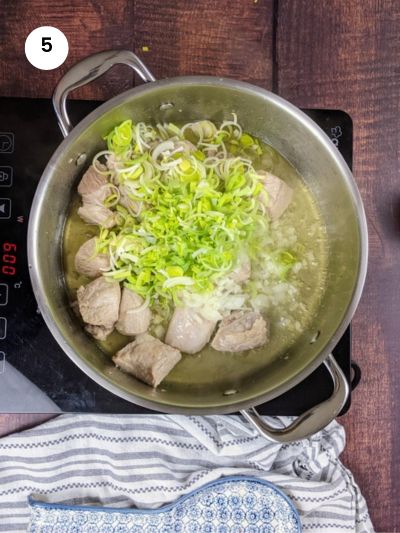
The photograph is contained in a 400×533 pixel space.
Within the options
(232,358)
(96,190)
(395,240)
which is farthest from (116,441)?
(395,240)

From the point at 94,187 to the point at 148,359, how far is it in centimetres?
44

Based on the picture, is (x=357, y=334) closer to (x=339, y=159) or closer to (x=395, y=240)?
(x=395, y=240)

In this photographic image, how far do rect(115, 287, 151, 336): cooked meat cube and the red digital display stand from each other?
0.29 metres

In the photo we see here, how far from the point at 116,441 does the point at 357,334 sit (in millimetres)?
727

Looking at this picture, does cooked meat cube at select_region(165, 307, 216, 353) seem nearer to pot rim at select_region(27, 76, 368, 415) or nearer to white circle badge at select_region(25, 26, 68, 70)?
pot rim at select_region(27, 76, 368, 415)

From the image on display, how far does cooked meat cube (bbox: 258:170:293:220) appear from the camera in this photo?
1.54m

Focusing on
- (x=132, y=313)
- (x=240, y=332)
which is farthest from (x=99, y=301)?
(x=240, y=332)

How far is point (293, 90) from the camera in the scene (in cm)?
172

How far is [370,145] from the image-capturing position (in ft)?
5.73

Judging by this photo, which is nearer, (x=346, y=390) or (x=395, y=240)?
(x=346, y=390)

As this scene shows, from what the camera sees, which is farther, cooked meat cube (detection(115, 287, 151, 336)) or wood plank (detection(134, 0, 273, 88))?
wood plank (detection(134, 0, 273, 88))

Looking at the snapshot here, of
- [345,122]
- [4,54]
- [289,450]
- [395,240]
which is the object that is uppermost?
[4,54]

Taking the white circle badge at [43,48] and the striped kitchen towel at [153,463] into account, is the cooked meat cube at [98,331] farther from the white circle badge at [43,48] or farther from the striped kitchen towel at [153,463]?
the white circle badge at [43,48]

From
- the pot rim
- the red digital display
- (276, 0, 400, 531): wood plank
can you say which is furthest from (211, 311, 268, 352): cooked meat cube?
the red digital display
